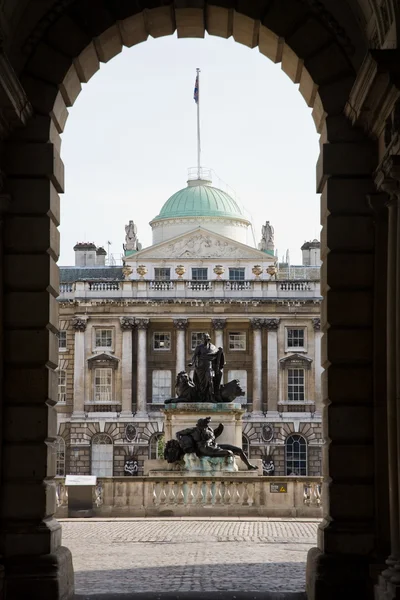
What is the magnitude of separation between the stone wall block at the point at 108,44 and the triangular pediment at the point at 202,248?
228 feet

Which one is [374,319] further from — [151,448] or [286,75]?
[151,448]

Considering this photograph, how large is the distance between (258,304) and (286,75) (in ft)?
215

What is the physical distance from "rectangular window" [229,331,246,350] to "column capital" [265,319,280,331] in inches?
77.3

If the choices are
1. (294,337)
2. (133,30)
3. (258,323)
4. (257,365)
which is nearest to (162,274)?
(258,323)

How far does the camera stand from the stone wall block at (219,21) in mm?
13328

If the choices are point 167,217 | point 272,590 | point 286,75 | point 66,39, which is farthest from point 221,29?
point 167,217

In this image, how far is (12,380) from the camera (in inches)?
492

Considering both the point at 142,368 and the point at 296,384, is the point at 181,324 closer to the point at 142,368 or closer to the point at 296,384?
the point at 142,368

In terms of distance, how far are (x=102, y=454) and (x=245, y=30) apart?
65.0m

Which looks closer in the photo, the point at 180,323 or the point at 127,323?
the point at 127,323

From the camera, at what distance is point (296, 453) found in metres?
77.5

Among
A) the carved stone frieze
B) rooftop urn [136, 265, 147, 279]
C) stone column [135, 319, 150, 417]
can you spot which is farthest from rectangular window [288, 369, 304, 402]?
rooftop urn [136, 265, 147, 279]

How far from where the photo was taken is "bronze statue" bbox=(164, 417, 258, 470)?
30.2m

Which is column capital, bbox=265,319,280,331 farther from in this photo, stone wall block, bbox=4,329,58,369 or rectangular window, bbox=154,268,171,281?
stone wall block, bbox=4,329,58,369
